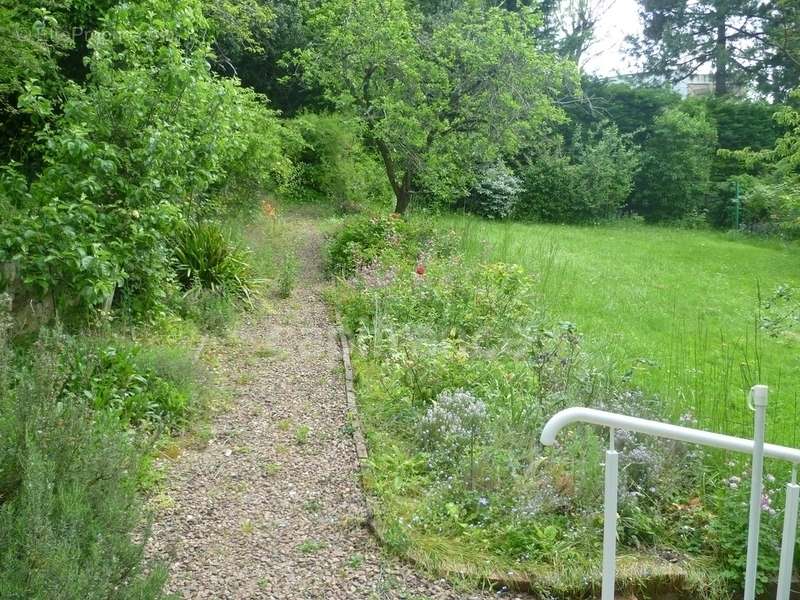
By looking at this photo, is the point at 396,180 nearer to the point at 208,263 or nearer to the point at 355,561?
the point at 208,263

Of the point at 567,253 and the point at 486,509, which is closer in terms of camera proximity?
the point at 486,509

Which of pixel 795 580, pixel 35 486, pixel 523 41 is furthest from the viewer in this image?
pixel 523 41

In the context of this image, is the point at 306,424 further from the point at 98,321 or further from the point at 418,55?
the point at 418,55

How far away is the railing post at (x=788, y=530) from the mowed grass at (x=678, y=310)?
6.85 ft

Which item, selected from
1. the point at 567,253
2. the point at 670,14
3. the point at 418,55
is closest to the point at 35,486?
the point at 418,55

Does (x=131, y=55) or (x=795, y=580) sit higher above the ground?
(x=131, y=55)

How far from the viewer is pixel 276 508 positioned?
10.5ft

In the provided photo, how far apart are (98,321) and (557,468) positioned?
10.9 ft

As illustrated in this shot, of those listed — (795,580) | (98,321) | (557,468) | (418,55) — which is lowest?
(795,580)

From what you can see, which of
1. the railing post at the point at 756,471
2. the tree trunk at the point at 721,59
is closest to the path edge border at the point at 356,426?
the railing post at the point at 756,471

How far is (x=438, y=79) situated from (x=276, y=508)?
774 centimetres

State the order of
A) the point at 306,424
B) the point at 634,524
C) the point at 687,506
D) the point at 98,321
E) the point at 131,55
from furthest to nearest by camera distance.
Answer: the point at 131,55 → the point at 98,321 → the point at 306,424 → the point at 687,506 → the point at 634,524

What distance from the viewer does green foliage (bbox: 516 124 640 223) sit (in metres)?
16.6

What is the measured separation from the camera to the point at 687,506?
3.18 m
